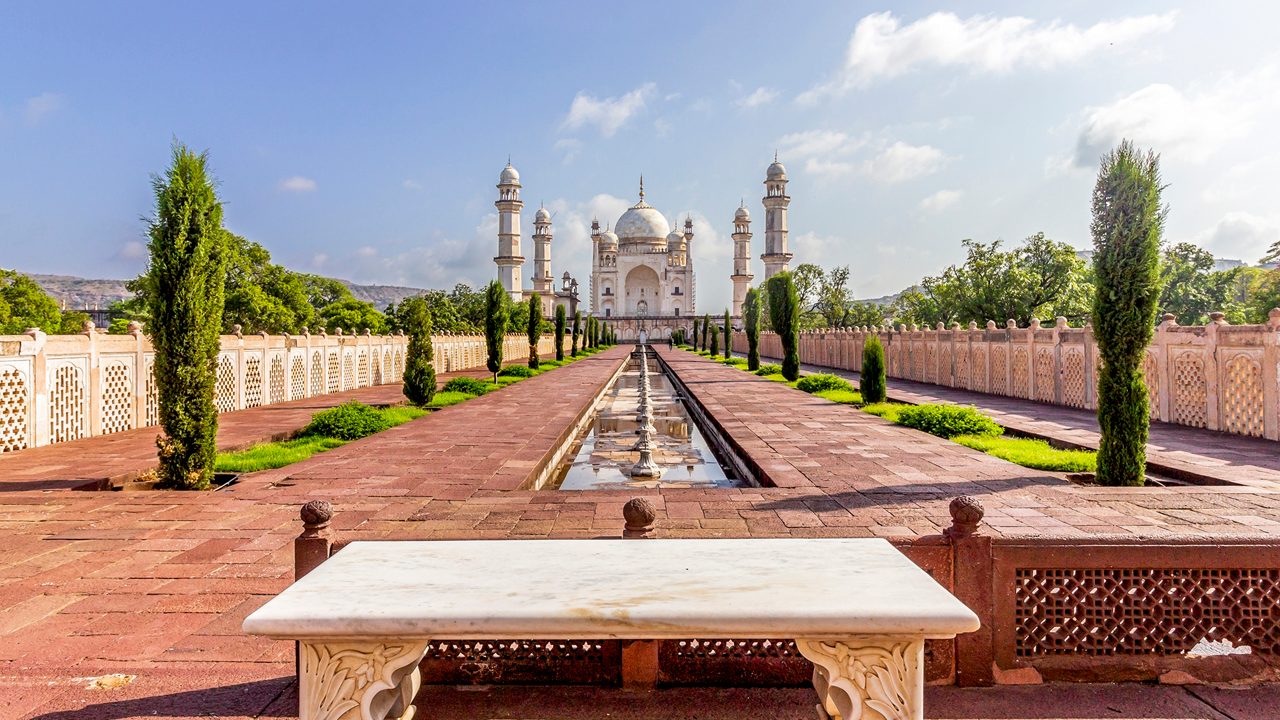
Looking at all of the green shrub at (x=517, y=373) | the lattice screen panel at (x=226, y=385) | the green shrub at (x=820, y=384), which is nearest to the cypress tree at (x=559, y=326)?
the green shrub at (x=517, y=373)

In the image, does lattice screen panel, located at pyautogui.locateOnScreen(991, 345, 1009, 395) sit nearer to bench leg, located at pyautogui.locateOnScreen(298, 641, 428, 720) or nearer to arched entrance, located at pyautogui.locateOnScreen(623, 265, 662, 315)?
bench leg, located at pyautogui.locateOnScreen(298, 641, 428, 720)

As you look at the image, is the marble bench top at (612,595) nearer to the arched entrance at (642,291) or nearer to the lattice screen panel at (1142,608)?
the lattice screen panel at (1142,608)

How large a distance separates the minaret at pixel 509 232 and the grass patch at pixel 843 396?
4159 centimetres

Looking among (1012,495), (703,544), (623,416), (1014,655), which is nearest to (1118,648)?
(1014,655)

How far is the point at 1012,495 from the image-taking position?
4.93 m

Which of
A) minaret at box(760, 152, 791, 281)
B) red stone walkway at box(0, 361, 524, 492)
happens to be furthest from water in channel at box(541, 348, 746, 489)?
minaret at box(760, 152, 791, 281)

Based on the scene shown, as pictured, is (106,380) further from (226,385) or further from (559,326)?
(559,326)

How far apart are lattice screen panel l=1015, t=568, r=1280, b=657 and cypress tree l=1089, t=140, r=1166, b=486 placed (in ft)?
11.1

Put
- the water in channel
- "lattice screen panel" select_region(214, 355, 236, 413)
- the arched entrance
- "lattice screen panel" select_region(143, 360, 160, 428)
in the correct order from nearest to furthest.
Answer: the water in channel → "lattice screen panel" select_region(143, 360, 160, 428) → "lattice screen panel" select_region(214, 355, 236, 413) → the arched entrance

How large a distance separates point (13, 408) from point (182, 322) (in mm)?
3309

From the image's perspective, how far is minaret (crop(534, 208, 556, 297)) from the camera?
199 ft

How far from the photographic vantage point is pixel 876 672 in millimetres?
1649

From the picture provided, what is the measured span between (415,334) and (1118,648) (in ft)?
35.0

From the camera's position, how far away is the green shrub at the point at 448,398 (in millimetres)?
11977
